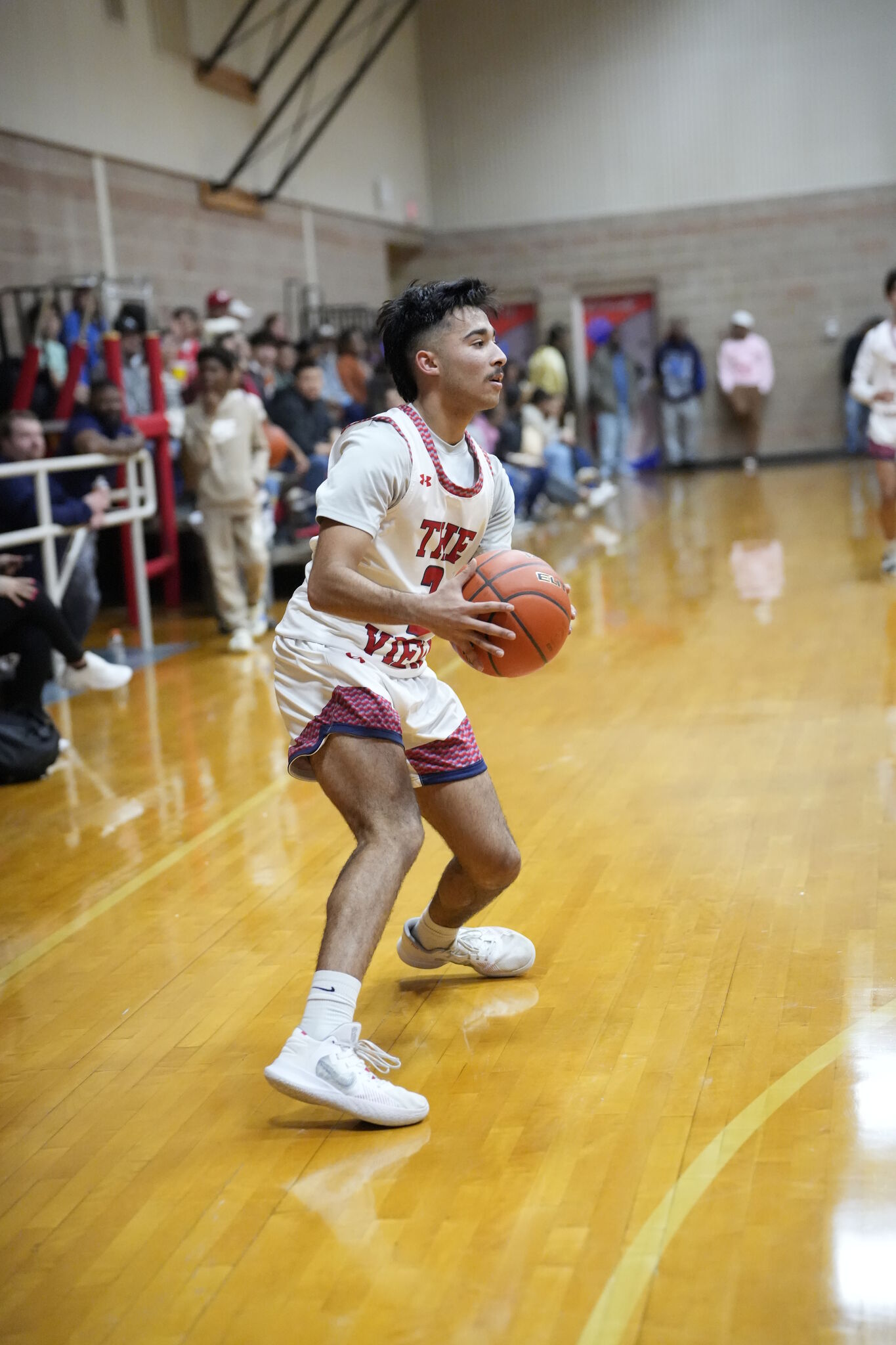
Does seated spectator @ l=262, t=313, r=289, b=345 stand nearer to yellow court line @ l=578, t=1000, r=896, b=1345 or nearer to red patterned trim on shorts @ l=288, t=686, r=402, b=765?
red patterned trim on shorts @ l=288, t=686, r=402, b=765

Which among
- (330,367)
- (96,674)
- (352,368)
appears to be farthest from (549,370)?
(96,674)

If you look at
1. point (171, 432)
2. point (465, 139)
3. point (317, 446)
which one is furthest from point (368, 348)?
point (465, 139)

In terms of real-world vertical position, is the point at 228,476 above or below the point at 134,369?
below

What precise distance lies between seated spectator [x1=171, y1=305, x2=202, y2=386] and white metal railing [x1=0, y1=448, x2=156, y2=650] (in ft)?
5.29

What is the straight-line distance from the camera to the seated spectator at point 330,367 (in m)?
13.0

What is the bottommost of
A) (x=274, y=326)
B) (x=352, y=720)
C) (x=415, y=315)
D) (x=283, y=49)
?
(x=352, y=720)

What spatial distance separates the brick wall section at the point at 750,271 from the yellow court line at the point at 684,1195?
1799cm

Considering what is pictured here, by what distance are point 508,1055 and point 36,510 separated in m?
5.04

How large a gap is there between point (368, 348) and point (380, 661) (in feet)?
38.8

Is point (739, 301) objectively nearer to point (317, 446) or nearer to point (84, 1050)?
point (317, 446)

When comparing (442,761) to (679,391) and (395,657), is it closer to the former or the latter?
(395,657)

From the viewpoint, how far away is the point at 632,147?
19.8 metres

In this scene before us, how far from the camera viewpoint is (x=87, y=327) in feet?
32.0

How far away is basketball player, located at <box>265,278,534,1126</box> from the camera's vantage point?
2.71 meters
